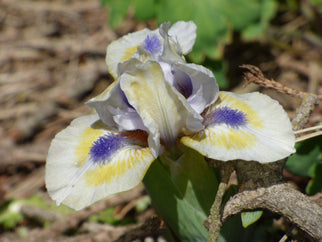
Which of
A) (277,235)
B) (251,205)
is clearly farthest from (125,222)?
(251,205)

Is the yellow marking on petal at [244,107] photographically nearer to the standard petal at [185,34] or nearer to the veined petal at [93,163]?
the standard petal at [185,34]

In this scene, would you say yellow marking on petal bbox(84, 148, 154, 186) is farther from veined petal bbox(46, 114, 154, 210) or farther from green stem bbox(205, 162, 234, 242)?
green stem bbox(205, 162, 234, 242)

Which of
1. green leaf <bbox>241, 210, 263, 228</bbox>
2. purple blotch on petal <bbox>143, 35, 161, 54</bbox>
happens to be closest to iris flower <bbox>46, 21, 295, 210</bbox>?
purple blotch on petal <bbox>143, 35, 161, 54</bbox>

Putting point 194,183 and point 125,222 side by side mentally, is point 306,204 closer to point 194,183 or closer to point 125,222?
point 194,183

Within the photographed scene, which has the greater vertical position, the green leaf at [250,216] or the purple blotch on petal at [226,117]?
the purple blotch on petal at [226,117]

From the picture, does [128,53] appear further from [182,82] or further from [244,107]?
[244,107]

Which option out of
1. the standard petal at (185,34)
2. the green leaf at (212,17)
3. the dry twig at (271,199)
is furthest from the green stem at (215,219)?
the green leaf at (212,17)

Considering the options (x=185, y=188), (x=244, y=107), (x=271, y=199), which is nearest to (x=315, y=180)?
(x=271, y=199)
